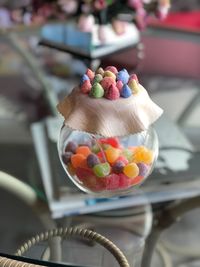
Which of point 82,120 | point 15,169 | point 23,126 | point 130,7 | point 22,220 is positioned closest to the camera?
point 82,120

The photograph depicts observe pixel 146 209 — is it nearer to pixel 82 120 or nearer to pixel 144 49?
pixel 82 120

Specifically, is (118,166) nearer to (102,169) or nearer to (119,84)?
(102,169)

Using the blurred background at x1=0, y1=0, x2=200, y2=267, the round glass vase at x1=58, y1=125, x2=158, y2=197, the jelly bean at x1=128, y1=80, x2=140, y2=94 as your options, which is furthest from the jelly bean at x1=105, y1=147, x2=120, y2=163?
the blurred background at x1=0, y1=0, x2=200, y2=267

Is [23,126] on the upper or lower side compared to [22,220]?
lower

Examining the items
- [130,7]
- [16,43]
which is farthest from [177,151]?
[16,43]

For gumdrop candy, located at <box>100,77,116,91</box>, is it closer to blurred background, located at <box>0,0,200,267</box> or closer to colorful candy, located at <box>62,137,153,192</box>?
colorful candy, located at <box>62,137,153,192</box>

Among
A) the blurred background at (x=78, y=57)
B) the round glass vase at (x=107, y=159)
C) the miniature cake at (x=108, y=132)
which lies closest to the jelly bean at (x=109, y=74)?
the miniature cake at (x=108, y=132)

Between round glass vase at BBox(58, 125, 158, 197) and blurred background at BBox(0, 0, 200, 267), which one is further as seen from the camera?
blurred background at BBox(0, 0, 200, 267)
